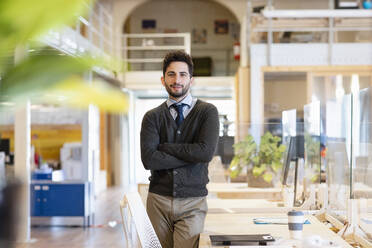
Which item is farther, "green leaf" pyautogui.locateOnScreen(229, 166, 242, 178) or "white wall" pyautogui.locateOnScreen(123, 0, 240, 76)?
"white wall" pyautogui.locateOnScreen(123, 0, 240, 76)

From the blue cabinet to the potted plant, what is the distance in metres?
3.06

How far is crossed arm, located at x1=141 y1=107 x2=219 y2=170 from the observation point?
2.55m

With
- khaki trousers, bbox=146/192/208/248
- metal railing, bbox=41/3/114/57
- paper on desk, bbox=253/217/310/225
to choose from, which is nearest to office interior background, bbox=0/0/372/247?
metal railing, bbox=41/3/114/57

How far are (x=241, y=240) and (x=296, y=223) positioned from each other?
0.25m

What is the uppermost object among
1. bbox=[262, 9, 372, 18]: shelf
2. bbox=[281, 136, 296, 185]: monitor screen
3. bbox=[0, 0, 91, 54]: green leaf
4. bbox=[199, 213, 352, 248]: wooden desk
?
bbox=[262, 9, 372, 18]: shelf

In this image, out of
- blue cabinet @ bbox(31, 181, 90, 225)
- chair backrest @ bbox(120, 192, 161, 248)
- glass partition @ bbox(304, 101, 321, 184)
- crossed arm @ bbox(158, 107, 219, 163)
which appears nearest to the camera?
chair backrest @ bbox(120, 192, 161, 248)

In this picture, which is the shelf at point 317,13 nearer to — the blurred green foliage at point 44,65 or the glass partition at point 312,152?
the glass partition at point 312,152

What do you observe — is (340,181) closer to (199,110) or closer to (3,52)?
(199,110)

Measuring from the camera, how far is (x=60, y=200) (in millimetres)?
7562

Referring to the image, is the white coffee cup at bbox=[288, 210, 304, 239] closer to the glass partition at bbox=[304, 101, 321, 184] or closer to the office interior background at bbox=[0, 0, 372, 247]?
the office interior background at bbox=[0, 0, 372, 247]

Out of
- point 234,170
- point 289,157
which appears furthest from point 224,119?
point 289,157

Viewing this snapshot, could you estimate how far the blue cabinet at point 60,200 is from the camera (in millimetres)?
7543

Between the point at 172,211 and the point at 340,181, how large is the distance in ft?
5.02

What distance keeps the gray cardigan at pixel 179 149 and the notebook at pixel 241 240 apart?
277 millimetres
